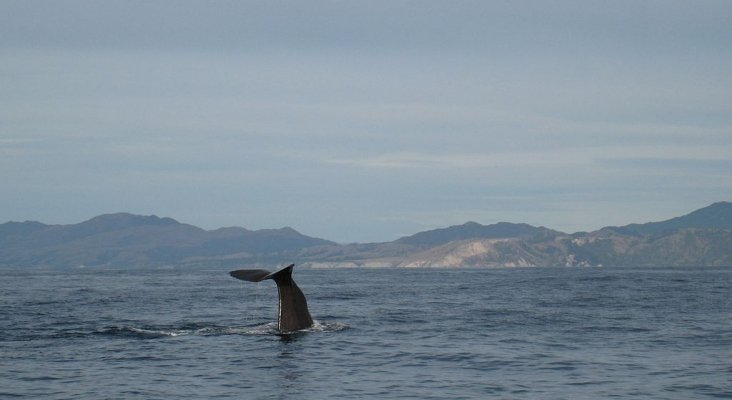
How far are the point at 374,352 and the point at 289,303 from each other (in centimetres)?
640

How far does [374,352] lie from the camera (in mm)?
30281

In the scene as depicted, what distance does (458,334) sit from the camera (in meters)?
35.3

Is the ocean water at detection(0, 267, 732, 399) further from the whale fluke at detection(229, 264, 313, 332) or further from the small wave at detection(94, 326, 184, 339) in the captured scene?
the whale fluke at detection(229, 264, 313, 332)

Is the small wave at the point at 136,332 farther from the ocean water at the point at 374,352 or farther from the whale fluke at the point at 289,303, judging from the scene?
the whale fluke at the point at 289,303

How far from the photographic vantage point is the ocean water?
23.7 meters

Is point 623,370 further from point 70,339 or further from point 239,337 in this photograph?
point 70,339

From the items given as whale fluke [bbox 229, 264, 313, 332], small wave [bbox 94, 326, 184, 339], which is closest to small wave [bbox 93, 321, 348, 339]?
small wave [bbox 94, 326, 184, 339]

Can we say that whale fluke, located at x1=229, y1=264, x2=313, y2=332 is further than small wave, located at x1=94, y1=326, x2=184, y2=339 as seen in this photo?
No

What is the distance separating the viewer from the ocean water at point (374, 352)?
77.9 feet

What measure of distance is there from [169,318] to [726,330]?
22744 mm

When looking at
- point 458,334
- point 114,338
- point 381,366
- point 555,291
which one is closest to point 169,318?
point 114,338

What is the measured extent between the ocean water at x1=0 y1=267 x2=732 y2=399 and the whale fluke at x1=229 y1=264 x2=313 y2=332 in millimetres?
826

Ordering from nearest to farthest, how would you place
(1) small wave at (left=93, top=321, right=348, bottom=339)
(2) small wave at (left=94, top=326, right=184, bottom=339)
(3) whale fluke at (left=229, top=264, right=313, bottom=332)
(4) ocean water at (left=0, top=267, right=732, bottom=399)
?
(4) ocean water at (left=0, top=267, right=732, bottom=399) < (3) whale fluke at (left=229, top=264, right=313, bottom=332) < (2) small wave at (left=94, top=326, right=184, bottom=339) < (1) small wave at (left=93, top=321, right=348, bottom=339)

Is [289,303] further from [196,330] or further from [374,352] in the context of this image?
[374,352]
